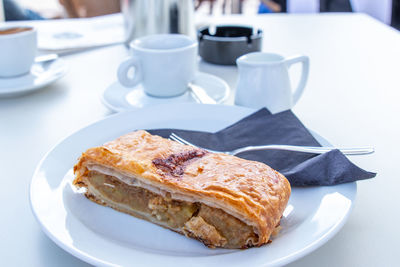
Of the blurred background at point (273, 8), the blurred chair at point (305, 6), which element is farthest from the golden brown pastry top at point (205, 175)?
the blurred chair at point (305, 6)

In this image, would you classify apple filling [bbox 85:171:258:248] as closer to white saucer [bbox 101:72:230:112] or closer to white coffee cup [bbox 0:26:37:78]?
white saucer [bbox 101:72:230:112]

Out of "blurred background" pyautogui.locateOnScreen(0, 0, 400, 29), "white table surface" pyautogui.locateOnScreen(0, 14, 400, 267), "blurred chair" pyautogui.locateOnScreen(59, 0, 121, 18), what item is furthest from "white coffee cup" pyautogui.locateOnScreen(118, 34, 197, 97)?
"blurred chair" pyautogui.locateOnScreen(59, 0, 121, 18)

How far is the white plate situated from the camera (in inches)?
24.9

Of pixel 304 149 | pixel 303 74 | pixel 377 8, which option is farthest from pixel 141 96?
pixel 377 8

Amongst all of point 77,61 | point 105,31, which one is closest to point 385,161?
point 77,61

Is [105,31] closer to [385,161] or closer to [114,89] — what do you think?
[114,89]

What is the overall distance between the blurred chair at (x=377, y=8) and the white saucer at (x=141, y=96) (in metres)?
2.40

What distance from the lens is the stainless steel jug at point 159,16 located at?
1.69 meters

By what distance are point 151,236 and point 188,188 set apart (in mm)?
122

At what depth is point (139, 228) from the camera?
78cm

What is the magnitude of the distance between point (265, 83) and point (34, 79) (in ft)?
2.84

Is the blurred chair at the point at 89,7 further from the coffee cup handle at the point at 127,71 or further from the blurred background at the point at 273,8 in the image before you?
the coffee cup handle at the point at 127,71

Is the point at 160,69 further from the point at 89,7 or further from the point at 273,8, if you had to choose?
the point at 273,8

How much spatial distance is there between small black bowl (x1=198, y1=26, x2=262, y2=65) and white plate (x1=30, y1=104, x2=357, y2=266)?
852 mm
